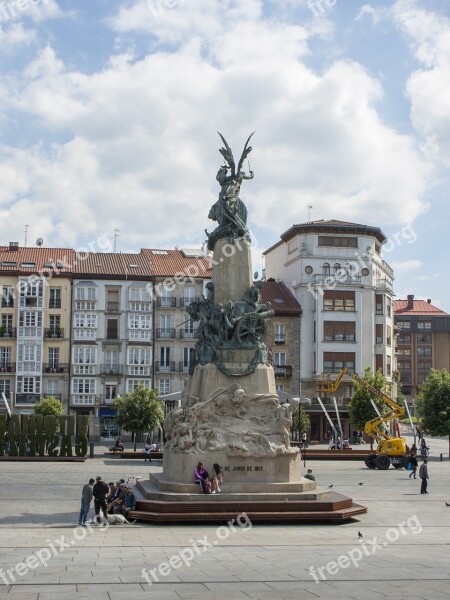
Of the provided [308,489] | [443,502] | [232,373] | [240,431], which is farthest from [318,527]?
[443,502]

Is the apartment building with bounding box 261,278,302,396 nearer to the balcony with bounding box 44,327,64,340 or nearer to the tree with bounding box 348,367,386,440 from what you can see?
the tree with bounding box 348,367,386,440

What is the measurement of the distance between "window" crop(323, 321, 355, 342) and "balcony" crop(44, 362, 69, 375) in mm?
22388

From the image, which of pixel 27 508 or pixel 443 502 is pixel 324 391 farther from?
pixel 27 508

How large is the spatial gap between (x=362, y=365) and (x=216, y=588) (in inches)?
2453

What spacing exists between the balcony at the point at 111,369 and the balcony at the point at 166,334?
4176 mm

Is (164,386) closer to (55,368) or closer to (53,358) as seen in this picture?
(55,368)

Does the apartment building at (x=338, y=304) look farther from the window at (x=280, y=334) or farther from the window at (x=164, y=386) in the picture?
the window at (x=164, y=386)

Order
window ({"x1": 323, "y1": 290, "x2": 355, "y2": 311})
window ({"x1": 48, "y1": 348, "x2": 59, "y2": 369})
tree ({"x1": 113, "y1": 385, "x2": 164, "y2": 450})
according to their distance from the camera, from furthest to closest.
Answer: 1. window ({"x1": 323, "y1": 290, "x2": 355, "y2": 311})
2. window ({"x1": 48, "y1": 348, "x2": 59, "y2": 369})
3. tree ({"x1": 113, "y1": 385, "x2": 164, "y2": 450})

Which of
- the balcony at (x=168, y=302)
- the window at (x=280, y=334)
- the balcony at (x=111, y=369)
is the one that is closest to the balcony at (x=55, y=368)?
the balcony at (x=111, y=369)

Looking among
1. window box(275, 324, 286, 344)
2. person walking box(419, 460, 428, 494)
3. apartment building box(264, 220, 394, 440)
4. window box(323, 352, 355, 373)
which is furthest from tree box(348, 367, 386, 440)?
person walking box(419, 460, 428, 494)

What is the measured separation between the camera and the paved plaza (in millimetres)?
14203

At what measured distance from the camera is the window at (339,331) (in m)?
75.1

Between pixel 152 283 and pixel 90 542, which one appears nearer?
pixel 90 542

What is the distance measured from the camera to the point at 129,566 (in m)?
16.5
